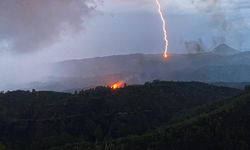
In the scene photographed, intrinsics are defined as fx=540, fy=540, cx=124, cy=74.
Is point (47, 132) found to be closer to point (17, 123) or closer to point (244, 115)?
point (17, 123)

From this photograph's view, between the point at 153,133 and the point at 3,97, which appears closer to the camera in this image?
the point at 153,133

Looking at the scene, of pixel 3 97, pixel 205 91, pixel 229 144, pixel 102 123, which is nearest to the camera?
pixel 229 144

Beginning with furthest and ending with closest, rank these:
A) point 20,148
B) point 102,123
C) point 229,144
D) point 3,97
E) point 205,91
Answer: point 205,91, point 3,97, point 102,123, point 20,148, point 229,144

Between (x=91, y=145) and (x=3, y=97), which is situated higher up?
(x=3, y=97)

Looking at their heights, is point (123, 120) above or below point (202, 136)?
above

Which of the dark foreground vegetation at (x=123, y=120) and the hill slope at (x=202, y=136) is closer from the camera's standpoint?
the hill slope at (x=202, y=136)

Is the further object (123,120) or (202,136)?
(123,120)

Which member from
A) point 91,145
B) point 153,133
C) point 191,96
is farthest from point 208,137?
point 191,96

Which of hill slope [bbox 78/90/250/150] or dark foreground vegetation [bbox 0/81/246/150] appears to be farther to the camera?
dark foreground vegetation [bbox 0/81/246/150]
